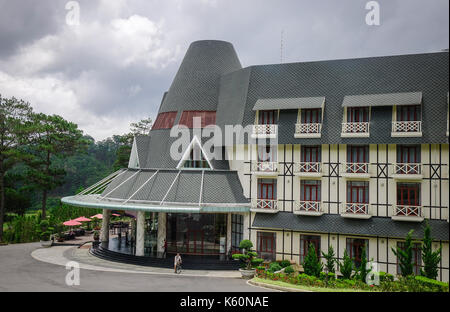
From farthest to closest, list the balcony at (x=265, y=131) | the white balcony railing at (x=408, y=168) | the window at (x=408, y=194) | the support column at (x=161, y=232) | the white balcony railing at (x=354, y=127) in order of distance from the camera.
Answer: the support column at (x=161, y=232)
the balcony at (x=265, y=131)
the white balcony railing at (x=354, y=127)
the window at (x=408, y=194)
the white balcony railing at (x=408, y=168)

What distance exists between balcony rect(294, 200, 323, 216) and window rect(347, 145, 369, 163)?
3.83 m

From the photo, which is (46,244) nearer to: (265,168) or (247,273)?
(247,273)

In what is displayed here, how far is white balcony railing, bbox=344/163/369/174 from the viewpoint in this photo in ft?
84.1

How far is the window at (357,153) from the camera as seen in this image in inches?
1029

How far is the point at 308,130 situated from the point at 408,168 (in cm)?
704

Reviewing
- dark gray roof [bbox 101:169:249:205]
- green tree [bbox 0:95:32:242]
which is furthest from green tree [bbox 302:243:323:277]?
green tree [bbox 0:95:32:242]

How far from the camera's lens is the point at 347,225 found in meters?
25.6

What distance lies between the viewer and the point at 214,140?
31656 millimetres

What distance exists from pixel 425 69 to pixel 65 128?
129 feet

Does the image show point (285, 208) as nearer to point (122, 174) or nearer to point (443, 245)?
point (443, 245)

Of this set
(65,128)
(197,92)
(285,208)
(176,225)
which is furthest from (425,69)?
(65,128)

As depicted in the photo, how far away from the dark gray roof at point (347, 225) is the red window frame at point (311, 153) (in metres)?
4.07

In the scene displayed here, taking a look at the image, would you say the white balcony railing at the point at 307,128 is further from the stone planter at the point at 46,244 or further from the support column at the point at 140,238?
the stone planter at the point at 46,244

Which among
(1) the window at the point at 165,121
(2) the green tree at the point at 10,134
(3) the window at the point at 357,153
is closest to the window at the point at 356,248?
(3) the window at the point at 357,153
